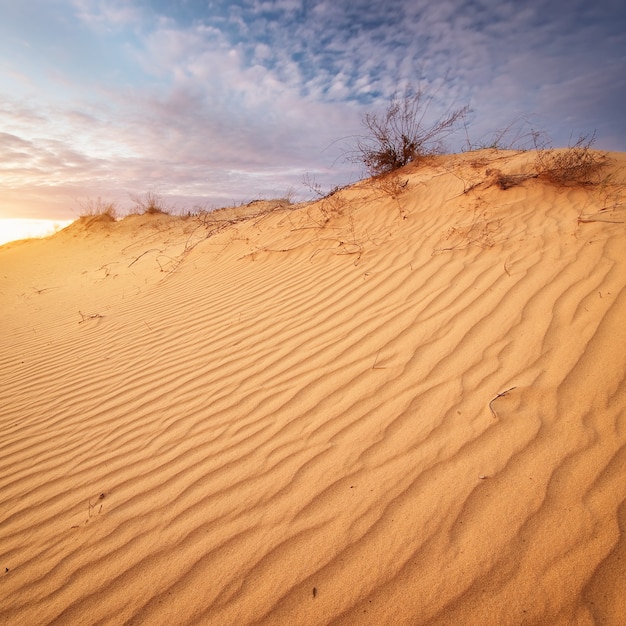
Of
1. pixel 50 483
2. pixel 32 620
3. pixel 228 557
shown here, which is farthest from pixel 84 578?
pixel 50 483

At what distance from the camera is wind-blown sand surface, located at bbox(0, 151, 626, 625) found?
1356 millimetres

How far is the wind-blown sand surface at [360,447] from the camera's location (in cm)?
136

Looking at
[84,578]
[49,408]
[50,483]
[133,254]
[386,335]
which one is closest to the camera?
[84,578]

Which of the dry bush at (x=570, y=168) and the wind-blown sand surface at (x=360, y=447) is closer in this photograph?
the wind-blown sand surface at (x=360, y=447)

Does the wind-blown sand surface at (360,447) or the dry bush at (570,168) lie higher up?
the dry bush at (570,168)

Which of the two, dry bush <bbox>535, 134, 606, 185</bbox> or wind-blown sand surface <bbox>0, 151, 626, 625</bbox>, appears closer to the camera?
wind-blown sand surface <bbox>0, 151, 626, 625</bbox>

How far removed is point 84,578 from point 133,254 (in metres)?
11.0

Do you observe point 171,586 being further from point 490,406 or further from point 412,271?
point 412,271

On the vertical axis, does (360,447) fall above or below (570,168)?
below

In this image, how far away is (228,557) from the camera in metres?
1.55

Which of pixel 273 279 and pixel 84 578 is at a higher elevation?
pixel 273 279

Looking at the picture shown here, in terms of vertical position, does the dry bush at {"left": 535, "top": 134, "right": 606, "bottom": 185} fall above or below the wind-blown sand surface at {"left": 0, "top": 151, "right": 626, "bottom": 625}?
above

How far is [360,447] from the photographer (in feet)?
6.28

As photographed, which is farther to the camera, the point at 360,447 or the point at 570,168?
the point at 570,168
